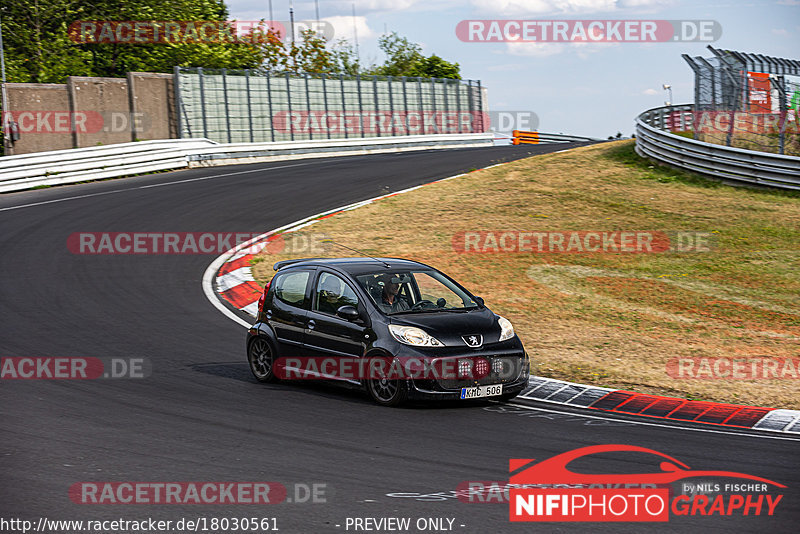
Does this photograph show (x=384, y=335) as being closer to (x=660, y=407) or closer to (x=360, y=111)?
(x=660, y=407)

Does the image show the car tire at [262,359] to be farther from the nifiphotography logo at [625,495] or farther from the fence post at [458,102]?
the fence post at [458,102]

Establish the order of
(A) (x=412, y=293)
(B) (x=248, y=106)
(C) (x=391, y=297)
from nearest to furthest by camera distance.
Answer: (C) (x=391, y=297)
(A) (x=412, y=293)
(B) (x=248, y=106)

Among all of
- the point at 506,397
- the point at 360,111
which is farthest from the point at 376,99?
the point at 506,397

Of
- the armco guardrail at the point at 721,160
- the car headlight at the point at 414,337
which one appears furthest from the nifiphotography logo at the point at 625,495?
the armco guardrail at the point at 721,160

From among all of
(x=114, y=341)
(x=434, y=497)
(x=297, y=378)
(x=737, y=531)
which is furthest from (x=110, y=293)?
(x=737, y=531)

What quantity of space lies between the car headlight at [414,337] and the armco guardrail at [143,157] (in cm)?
2006

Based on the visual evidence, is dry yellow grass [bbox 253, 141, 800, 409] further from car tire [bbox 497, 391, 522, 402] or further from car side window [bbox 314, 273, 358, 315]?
car side window [bbox 314, 273, 358, 315]

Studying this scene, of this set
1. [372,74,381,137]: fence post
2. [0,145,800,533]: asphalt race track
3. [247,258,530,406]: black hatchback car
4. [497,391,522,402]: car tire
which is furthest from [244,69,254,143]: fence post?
[497,391,522,402]: car tire

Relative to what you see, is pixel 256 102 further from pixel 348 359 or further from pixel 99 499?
pixel 99 499

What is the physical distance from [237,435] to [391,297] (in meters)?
2.55

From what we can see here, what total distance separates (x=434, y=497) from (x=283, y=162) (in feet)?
95.0

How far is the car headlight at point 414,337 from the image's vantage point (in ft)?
29.6

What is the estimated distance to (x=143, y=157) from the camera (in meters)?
29.4

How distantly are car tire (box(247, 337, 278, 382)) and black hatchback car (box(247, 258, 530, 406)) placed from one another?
0.04 ft
